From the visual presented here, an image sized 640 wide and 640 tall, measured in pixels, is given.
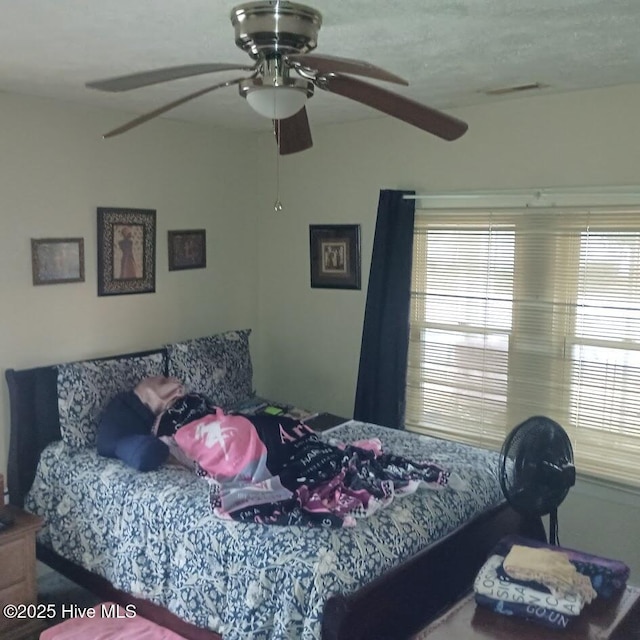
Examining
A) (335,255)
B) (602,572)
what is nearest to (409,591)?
(602,572)

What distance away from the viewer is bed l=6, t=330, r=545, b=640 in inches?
89.0

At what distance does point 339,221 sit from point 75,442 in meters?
2.01

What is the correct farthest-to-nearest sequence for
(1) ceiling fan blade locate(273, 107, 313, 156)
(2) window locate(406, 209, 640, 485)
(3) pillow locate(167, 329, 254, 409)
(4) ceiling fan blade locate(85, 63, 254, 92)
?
(3) pillow locate(167, 329, 254, 409)
(2) window locate(406, 209, 640, 485)
(1) ceiling fan blade locate(273, 107, 313, 156)
(4) ceiling fan blade locate(85, 63, 254, 92)

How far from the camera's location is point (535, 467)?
2.68 meters

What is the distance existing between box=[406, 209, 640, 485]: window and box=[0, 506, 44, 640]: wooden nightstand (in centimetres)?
213

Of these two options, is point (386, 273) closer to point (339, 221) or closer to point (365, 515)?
point (339, 221)

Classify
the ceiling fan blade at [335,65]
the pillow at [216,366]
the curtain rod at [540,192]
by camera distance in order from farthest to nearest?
the pillow at [216,366]
the curtain rod at [540,192]
the ceiling fan blade at [335,65]

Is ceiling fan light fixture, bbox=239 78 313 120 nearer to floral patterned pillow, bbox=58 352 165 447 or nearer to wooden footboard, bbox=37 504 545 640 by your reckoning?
wooden footboard, bbox=37 504 545 640

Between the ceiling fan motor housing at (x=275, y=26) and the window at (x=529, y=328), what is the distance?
2.05 meters

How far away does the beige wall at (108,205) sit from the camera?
3406 mm

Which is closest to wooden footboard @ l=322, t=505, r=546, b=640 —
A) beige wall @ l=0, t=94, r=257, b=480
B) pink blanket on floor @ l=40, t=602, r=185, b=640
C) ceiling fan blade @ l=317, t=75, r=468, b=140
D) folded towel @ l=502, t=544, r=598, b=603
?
folded towel @ l=502, t=544, r=598, b=603

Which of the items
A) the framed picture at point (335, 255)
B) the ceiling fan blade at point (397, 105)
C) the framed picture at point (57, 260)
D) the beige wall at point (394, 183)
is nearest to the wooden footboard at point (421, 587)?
the beige wall at point (394, 183)

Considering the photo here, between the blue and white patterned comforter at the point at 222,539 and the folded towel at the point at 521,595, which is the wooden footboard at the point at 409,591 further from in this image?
the folded towel at the point at 521,595

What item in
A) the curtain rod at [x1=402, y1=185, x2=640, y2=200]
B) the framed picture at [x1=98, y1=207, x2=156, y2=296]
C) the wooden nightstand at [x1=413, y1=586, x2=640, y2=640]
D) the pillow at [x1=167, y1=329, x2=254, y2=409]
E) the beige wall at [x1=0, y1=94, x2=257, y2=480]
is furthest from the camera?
the pillow at [x1=167, y1=329, x2=254, y2=409]
